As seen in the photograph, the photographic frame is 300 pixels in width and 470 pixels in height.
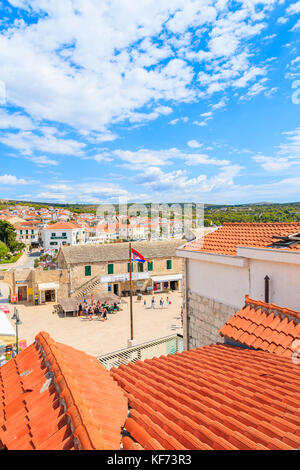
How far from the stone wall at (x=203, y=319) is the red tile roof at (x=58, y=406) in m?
4.45

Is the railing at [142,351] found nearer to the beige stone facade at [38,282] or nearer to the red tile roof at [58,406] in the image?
the red tile roof at [58,406]

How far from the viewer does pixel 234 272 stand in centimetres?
741

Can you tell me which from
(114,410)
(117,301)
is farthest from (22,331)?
(114,410)

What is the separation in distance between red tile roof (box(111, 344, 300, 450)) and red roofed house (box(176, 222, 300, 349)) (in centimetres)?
206

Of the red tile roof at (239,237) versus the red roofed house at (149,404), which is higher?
the red tile roof at (239,237)

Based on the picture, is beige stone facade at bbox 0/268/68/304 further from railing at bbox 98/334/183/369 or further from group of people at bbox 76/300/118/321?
railing at bbox 98/334/183/369

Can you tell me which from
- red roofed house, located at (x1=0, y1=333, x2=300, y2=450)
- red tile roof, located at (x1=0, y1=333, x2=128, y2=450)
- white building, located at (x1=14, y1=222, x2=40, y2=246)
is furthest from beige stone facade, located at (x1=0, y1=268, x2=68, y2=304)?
white building, located at (x1=14, y1=222, x2=40, y2=246)

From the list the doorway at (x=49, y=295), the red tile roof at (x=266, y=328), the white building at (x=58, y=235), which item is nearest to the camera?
the red tile roof at (x=266, y=328)

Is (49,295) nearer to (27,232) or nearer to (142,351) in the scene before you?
(142,351)

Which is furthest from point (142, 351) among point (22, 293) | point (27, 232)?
point (27, 232)

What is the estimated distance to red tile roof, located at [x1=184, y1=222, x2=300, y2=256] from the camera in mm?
7497

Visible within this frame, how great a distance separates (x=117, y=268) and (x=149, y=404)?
78.8ft

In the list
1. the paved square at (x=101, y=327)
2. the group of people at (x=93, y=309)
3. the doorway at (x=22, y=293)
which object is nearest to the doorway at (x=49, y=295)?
the paved square at (x=101, y=327)

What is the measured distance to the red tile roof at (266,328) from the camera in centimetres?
459
